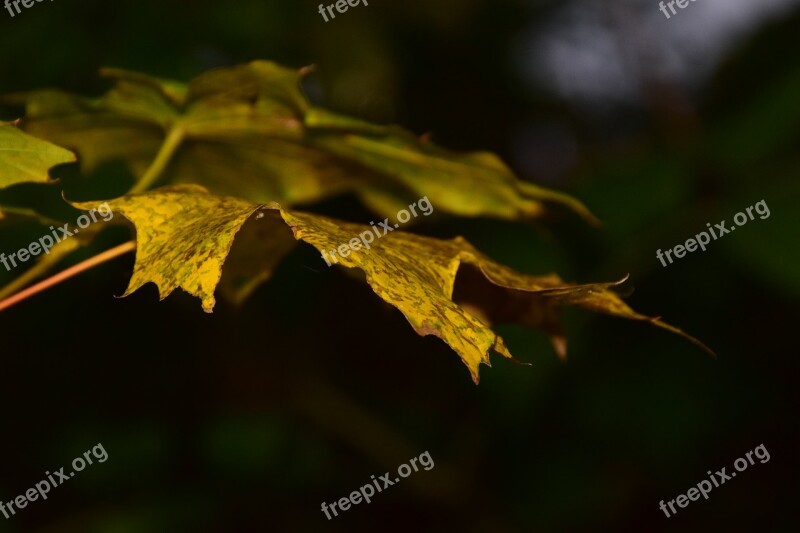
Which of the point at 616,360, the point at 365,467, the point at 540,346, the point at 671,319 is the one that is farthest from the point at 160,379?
the point at 671,319

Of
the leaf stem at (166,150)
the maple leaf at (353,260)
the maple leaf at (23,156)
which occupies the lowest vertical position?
the maple leaf at (353,260)

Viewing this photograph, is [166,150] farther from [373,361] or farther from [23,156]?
[373,361]

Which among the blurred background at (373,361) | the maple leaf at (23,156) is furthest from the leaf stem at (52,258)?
the blurred background at (373,361)

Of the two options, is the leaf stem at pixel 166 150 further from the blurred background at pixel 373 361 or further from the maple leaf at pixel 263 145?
the blurred background at pixel 373 361

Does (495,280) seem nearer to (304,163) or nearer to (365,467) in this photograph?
(304,163)

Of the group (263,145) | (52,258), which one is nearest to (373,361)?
(263,145)

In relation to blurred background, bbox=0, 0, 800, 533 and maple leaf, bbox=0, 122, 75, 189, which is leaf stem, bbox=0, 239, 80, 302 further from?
blurred background, bbox=0, 0, 800, 533
